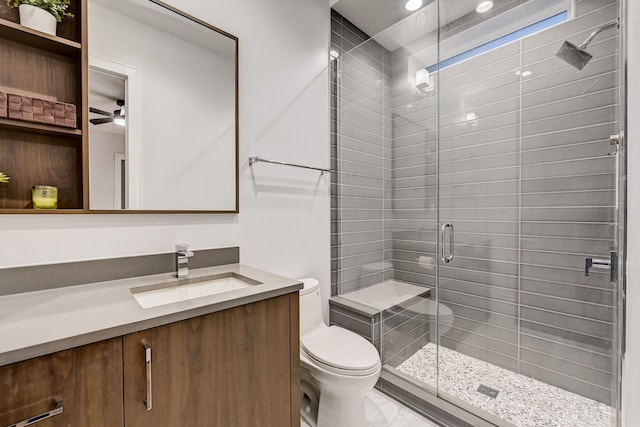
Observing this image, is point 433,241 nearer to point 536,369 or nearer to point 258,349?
point 536,369

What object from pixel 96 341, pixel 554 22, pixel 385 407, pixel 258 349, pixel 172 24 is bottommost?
pixel 385 407

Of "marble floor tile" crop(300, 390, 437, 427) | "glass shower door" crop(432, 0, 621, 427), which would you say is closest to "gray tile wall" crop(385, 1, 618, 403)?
"glass shower door" crop(432, 0, 621, 427)

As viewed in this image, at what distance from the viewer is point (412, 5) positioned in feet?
6.93

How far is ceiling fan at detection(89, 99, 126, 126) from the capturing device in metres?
1.18

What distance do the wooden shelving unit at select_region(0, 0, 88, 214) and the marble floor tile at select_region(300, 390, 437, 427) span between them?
164 cm

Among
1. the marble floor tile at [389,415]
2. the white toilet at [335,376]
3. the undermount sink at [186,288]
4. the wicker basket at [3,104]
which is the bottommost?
the marble floor tile at [389,415]

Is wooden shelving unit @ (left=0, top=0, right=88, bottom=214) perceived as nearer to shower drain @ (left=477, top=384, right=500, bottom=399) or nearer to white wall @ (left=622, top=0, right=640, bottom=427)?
white wall @ (left=622, top=0, right=640, bottom=427)

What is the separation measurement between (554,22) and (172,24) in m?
2.13

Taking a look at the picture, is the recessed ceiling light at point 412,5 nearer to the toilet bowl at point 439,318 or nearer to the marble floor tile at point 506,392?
the toilet bowl at point 439,318

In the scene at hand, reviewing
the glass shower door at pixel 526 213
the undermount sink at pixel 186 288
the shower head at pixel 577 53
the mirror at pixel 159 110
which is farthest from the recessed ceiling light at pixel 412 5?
the undermount sink at pixel 186 288

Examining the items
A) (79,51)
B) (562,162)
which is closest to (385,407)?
(562,162)

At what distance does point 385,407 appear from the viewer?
1745 mm

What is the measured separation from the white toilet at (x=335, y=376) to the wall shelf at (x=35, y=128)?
4.32 ft

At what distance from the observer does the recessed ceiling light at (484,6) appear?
189 centimetres
